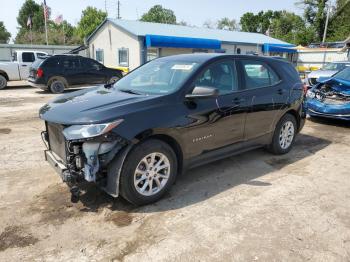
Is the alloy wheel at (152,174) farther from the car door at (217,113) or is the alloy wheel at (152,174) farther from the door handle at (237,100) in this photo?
the door handle at (237,100)

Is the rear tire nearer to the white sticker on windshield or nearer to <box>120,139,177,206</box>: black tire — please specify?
the white sticker on windshield

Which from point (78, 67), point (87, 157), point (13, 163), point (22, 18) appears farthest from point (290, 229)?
point (22, 18)

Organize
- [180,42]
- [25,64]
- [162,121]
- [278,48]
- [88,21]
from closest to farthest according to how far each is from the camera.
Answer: [162,121] → [25,64] → [180,42] → [278,48] → [88,21]

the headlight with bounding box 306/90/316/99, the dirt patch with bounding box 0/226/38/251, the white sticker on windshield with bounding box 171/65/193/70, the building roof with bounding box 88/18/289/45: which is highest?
the building roof with bounding box 88/18/289/45

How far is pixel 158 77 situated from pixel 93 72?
11.2 metres

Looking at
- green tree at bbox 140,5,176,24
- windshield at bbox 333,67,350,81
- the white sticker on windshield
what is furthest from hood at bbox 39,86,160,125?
green tree at bbox 140,5,176,24

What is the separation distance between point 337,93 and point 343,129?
3.07 ft

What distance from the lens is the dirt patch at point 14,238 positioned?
3.07 metres

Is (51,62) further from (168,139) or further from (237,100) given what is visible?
(168,139)

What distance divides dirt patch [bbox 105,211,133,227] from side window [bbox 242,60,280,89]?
2554 mm

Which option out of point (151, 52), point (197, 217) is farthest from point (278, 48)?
point (197, 217)

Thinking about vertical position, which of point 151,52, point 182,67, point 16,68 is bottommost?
point 16,68

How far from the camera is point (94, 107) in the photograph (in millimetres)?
3580

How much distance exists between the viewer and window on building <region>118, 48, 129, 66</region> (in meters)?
26.0
